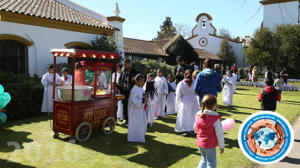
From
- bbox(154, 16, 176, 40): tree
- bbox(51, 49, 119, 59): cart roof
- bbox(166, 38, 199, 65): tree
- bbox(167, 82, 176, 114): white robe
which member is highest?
bbox(154, 16, 176, 40): tree

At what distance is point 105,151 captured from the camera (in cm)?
543

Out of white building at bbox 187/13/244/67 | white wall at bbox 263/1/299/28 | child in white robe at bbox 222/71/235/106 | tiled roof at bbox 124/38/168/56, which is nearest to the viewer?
child in white robe at bbox 222/71/235/106

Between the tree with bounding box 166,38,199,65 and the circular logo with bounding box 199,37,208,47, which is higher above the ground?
the circular logo with bounding box 199,37,208,47

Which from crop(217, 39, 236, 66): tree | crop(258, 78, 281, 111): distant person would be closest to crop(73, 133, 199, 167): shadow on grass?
crop(258, 78, 281, 111): distant person

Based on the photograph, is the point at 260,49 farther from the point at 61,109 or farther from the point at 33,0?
the point at 61,109

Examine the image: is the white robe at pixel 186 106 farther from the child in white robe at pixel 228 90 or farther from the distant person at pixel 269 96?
the child in white robe at pixel 228 90

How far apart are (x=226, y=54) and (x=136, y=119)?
36.7 metres

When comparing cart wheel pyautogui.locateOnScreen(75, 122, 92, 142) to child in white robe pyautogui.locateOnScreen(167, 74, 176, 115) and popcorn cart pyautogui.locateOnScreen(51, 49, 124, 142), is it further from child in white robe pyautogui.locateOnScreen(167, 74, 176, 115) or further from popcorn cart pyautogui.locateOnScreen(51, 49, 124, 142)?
child in white robe pyautogui.locateOnScreen(167, 74, 176, 115)

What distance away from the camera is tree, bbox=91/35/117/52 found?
557 inches

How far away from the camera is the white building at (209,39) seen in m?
43.2

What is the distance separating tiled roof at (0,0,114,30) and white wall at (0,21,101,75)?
24.8 inches

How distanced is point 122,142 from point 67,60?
28.8 ft

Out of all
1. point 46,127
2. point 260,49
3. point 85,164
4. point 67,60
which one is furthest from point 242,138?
point 260,49

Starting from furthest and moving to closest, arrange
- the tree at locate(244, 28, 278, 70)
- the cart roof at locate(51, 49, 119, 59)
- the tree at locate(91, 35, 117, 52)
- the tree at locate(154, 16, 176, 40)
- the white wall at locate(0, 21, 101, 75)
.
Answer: the tree at locate(154, 16, 176, 40) → the tree at locate(244, 28, 278, 70) → the tree at locate(91, 35, 117, 52) → the white wall at locate(0, 21, 101, 75) → the cart roof at locate(51, 49, 119, 59)
